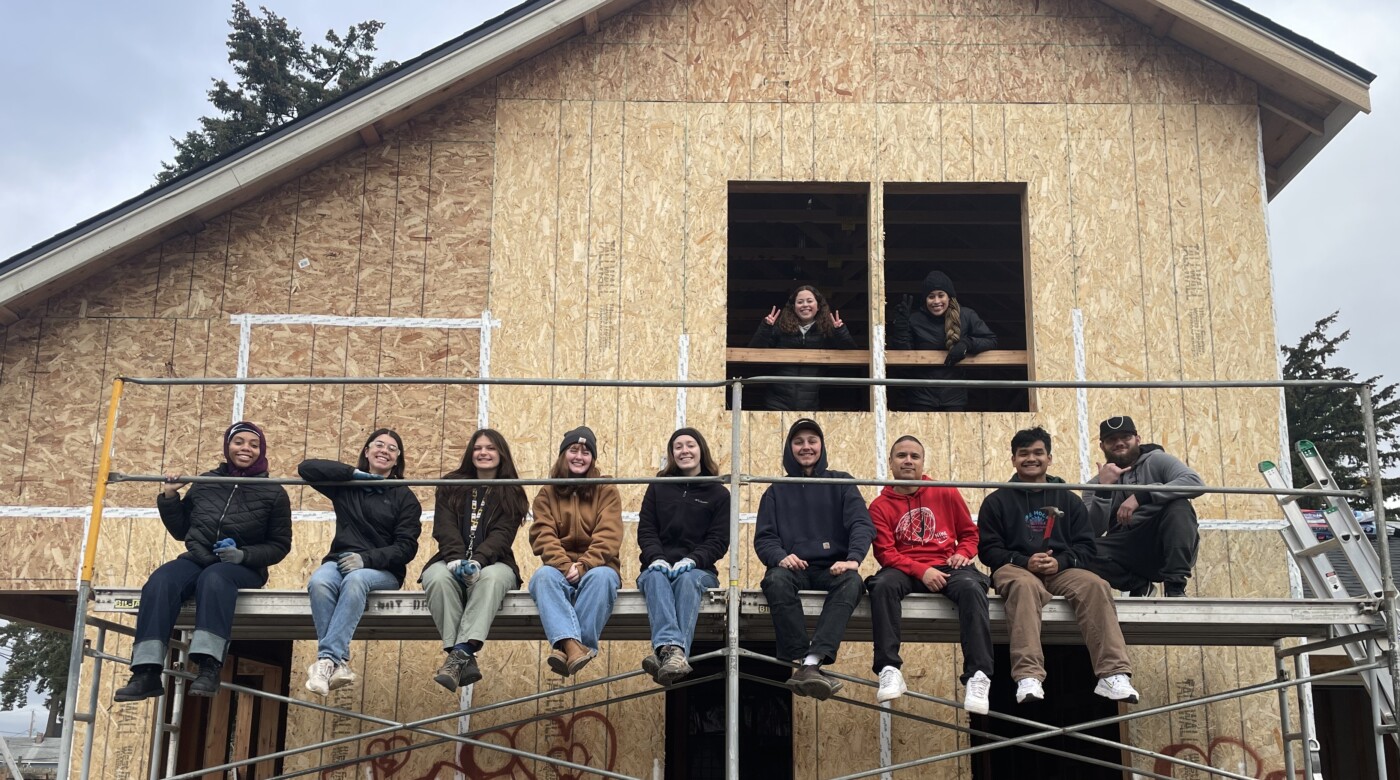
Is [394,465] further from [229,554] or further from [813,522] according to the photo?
[813,522]

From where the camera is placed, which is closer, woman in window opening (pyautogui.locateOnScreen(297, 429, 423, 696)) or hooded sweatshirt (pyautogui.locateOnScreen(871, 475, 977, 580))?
woman in window opening (pyautogui.locateOnScreen(297, 429, 423, 696))

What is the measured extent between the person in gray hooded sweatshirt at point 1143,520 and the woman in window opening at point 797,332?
2100 millimetres

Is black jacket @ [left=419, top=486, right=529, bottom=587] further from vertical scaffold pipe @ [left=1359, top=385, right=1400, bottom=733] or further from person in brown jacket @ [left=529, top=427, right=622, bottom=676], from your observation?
vertical scaffold pipe @ [left=1359, top=385, right=1400, bottom=733]

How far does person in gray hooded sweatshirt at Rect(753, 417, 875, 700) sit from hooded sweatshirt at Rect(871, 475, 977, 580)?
0.68ft

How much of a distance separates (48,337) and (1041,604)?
6941 mm

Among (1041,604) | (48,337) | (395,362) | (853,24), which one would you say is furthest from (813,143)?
(48,337)

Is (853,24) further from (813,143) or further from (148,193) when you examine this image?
(148,193)

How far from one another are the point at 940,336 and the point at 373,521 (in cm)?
426

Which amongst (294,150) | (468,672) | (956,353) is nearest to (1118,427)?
(956,353)

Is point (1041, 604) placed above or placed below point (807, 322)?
below

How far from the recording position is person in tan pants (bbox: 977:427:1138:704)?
7.08 m

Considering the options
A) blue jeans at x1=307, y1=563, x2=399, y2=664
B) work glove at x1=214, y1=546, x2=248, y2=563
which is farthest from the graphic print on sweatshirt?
work glove at x1=214, y1=546, x2=248, y2=563

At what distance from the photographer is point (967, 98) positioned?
10.4 meters

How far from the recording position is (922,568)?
7516 mm
